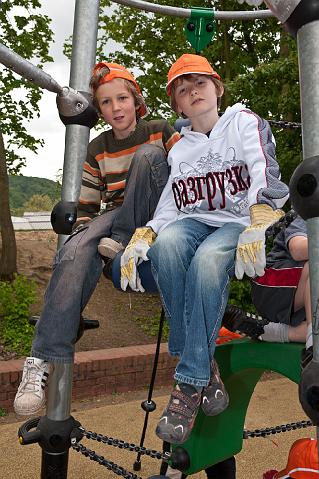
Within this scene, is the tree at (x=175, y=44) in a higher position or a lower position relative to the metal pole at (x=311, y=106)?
higher

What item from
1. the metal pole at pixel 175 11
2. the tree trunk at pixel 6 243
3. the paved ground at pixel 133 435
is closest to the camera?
the metal pole at pixel 175 11

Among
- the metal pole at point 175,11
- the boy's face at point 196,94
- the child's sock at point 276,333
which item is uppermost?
the metal pole at point 175,11

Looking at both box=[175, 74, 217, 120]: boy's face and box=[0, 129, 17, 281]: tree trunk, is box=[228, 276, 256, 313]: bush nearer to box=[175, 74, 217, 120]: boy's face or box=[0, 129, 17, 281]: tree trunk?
box=[0, 129, 17, 281]: tree trunk

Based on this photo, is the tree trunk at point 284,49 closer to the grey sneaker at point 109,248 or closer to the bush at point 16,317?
the bush at point 16,317

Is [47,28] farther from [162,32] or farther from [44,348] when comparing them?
[44,348]

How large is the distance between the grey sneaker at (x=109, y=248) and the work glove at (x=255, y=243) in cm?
55

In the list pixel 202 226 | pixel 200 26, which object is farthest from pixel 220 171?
pixel 200 26

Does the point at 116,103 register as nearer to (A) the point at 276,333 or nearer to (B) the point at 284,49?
(A) the point at 276,333

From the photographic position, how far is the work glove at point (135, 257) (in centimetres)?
195

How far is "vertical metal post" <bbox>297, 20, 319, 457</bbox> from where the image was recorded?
0.91 meters

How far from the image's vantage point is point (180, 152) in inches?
86.1

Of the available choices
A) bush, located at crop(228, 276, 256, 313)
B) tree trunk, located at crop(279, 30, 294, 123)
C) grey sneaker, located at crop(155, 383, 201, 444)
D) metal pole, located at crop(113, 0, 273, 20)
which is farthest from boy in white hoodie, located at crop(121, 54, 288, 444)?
tree trunk, located at crop(279, 30, 294, 123)

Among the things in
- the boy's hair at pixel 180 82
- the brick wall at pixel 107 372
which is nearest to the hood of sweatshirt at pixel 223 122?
the boy's hair at pixel 180 82

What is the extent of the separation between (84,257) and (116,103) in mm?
646
